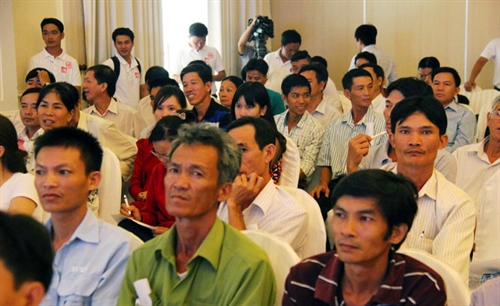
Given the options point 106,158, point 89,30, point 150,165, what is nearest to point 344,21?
point 89,30

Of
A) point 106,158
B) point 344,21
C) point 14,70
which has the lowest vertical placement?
point 106,158

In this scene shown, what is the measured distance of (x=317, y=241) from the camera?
9.03 ft

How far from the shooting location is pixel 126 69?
→ 6.85 metres

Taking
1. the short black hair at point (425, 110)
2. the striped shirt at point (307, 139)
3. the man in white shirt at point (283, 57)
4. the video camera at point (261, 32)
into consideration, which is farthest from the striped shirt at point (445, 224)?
the video camera at point (261, 32)

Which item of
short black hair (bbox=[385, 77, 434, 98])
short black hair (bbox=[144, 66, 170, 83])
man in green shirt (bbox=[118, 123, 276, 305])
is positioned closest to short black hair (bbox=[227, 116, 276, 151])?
man in green shirt (bbox=[118, 123, 276, 305])

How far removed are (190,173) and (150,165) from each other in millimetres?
2002

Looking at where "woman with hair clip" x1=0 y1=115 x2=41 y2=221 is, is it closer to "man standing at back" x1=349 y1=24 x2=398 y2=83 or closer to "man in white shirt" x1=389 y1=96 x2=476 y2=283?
"man in white shirt" x1=389 y1=96 x2=476 y2=283

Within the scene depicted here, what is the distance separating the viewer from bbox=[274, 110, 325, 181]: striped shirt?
14.8ft

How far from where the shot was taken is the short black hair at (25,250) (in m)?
1.45

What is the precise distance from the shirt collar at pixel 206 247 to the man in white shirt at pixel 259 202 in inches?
22.3

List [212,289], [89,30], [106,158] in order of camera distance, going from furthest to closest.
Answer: [89,30], [106,158], [212,289]

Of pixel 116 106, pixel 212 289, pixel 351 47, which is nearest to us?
pixel 212 289

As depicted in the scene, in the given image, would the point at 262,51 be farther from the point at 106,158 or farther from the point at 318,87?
the point at 106,158

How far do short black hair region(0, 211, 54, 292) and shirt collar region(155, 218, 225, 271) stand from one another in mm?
605
